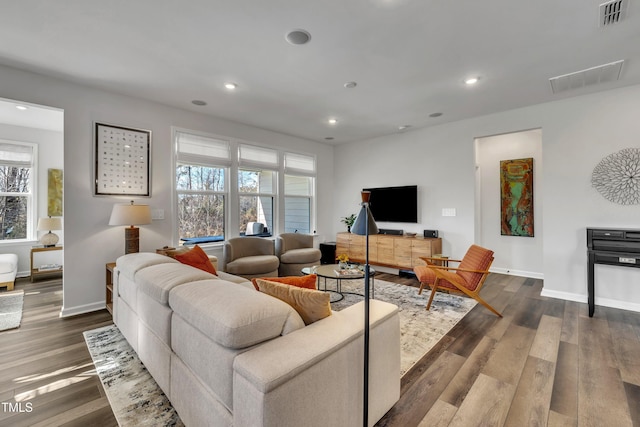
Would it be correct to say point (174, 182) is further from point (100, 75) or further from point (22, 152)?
point (22, 152)

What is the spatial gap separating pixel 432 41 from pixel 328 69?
3.50ft

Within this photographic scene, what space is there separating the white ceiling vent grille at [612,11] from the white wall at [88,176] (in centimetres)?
446

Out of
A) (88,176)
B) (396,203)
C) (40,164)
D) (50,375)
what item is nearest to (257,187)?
(88,176)

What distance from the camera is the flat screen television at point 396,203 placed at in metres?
5.46

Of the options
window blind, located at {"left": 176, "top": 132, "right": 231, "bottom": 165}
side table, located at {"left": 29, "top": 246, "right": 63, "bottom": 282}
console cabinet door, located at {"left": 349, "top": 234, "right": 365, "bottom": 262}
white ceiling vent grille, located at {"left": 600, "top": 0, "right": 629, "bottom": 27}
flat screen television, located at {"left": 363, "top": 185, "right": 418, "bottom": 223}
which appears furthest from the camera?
console cabinet door, located at {"left": 349, "top": 234, "right": 365, "bottom": 262}

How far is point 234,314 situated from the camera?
3.99 ft

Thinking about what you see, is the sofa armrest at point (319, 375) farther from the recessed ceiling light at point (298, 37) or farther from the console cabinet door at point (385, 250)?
the console cabinet door at point (385, 250)

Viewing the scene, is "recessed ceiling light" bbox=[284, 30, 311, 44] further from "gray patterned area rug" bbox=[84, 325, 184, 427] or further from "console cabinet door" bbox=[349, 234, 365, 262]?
"console cabinet door" bbox=[349, 234, 365, 262]

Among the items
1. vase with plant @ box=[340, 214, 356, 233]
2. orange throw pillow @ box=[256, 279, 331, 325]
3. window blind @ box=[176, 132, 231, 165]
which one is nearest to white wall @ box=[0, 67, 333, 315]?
window blind @ box=[176, 132, 231, 165]

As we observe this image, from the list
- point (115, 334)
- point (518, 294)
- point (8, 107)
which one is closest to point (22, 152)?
point (8, 107)

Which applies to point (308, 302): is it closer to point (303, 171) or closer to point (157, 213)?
point (157, 213)

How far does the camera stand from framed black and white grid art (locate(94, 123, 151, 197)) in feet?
11.5

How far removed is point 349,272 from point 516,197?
3902 mm

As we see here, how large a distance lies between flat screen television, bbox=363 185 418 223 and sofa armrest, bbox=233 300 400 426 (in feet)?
13.4
